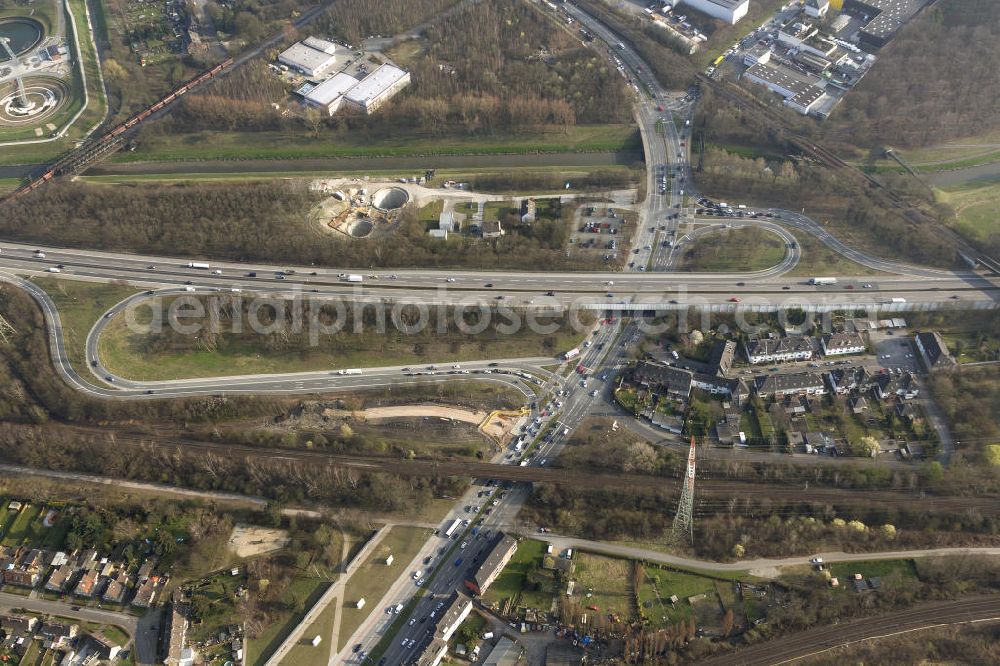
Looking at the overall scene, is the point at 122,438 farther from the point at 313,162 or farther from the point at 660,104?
the point at 660,104

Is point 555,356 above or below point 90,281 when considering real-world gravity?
above

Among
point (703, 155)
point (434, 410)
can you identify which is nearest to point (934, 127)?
point (703, 155)

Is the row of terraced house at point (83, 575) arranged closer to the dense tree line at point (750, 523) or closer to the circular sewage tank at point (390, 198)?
the dense tree line at point (750, 523)

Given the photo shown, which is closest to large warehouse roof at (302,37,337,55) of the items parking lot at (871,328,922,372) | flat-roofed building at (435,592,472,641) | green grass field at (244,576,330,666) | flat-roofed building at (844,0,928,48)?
flat-roofed building at (844,0,928,48)

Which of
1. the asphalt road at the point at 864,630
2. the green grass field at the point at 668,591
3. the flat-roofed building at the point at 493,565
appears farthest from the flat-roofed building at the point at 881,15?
the flat-roofed building at the point at 493,565

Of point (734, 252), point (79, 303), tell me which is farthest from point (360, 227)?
point (734, 252)
